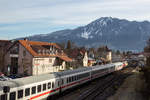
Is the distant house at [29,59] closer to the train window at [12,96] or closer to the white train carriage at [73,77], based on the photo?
the white train carriage at [73,77]

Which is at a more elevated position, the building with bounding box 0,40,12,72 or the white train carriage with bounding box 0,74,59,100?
the building with bounding box 0,40,12,72

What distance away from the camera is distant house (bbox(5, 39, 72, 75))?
54.7 meters

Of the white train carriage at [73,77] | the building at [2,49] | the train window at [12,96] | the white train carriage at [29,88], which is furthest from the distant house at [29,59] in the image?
the train window at [12,96]

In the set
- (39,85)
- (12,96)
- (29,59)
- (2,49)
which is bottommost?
(12,96)

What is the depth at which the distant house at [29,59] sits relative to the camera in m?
54.7

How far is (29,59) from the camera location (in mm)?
55125

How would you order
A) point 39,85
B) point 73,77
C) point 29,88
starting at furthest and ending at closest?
point 73,77
point 39,85
point 29,88

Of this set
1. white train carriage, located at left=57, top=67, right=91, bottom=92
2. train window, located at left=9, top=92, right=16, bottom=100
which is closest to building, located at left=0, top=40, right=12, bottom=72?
white train carriage, located at left=57, top=67, right=91, bottom=92

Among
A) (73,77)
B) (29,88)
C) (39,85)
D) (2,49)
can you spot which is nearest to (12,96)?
(29,88)

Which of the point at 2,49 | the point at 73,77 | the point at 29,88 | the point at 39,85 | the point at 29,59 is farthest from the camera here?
the point at 2,49

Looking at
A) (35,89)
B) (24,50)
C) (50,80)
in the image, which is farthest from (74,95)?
(24,50)

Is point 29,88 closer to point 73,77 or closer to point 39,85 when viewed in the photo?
point 39,85

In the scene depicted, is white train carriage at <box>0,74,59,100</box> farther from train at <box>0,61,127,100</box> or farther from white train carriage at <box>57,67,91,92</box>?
white train carriage at <box>57,67,91,92</box>

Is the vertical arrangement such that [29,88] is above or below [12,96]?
above
